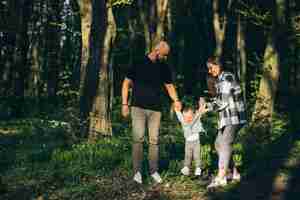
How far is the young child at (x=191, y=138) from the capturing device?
10.2 metres

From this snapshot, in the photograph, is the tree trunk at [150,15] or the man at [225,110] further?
the tree trunk at [150,15]

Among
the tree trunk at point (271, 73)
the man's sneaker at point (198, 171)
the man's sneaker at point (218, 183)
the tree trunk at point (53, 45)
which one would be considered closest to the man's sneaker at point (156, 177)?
the man's sneaker at point (218, 183)

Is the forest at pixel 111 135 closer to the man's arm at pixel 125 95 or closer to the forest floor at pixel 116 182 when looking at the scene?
the forest floor at pixel 116 182

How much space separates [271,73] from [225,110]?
25.4 feet

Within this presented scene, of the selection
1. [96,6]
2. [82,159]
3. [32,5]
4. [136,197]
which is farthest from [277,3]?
[32,5]

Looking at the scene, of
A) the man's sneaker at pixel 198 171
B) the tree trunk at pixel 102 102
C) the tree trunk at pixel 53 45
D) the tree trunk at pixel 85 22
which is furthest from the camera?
the tree trunk at pixel 53 45

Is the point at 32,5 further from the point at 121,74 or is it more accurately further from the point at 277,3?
the point at 277,3

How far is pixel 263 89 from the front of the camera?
642 inches

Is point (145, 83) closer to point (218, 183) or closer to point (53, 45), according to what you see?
point (218, 183)

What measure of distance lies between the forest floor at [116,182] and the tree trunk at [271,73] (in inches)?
122

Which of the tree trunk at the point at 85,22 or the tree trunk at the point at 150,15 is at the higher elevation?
the tree trunk at the point at 150,15

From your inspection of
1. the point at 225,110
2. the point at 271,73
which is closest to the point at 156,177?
the point at 225,110

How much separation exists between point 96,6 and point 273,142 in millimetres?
5541

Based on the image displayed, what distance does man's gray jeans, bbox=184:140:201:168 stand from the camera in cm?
1023
